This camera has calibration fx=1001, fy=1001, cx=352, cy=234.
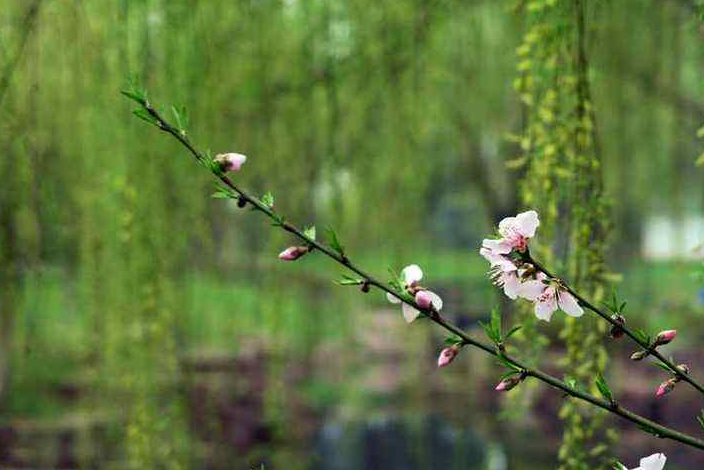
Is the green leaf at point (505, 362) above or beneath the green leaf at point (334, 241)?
beneath

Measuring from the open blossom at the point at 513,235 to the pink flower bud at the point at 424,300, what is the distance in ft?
0.24

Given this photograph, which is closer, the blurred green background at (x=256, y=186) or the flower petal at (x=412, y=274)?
the flower petal at (x=412, y=274)

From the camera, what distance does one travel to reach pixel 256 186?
3.44 m

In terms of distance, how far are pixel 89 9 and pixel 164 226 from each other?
3.92ft

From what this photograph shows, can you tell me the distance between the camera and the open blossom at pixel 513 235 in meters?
0.93

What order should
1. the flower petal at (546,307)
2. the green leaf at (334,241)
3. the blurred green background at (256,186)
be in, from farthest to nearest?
the blurred green background at (256,186) < the flower petal at (546,307) < the green leaf at (334,241)

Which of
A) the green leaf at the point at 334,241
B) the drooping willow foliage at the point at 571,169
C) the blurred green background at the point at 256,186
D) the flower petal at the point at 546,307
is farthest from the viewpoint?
the blurred green background at the point at 256,186

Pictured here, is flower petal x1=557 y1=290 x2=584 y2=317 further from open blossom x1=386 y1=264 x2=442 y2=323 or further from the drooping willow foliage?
the drooping willow foliage

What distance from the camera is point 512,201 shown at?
8758 mm

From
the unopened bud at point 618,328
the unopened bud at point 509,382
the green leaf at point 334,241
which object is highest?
the green leaf at point 334,241

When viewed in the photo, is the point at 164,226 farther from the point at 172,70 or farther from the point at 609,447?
the point at 609,447

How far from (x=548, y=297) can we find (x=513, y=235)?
0.09 metres

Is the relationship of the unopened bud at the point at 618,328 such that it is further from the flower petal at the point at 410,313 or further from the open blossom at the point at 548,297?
the flower petal at the point at 410,313

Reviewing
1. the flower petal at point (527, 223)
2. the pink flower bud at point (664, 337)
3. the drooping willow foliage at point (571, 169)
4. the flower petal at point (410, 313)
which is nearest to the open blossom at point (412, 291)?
the flower petal at point (410, 313)
